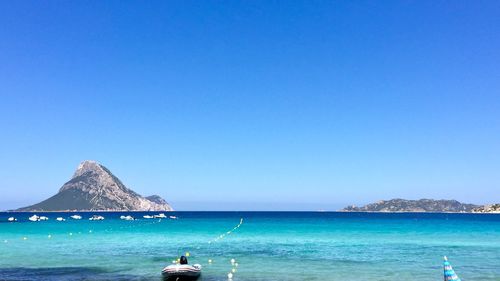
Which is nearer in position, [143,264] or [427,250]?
[143,264]

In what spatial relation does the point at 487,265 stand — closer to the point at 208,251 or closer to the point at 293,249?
the point at 293,249

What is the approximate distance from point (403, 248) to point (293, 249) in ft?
46.3

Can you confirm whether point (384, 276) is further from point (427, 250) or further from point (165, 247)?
point (165, 247)

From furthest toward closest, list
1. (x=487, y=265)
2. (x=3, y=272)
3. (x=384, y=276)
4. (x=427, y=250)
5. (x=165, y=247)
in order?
1. (x=165, y=247)
2. (x=427, y=250)
3. (x=487, y=265)
4. (x=3, y=272)
5. (x=384, y=276)

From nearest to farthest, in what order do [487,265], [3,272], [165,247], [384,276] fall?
1. [384,276]
2. [3,272]
3. [487,265]
4. [165,247]

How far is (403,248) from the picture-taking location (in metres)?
66.2

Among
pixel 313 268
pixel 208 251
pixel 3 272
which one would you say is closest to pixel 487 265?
pixel 313 268

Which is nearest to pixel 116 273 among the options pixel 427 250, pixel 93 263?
pixel 93 263

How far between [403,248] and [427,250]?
362 centimetres

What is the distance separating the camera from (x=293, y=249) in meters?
64.9

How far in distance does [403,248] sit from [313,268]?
25468 millimetres

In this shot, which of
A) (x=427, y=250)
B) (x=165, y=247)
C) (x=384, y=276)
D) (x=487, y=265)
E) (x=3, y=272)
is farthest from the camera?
(x=165, y=247)

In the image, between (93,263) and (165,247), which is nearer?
(93,263)

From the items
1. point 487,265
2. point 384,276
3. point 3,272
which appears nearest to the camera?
point 384,276
